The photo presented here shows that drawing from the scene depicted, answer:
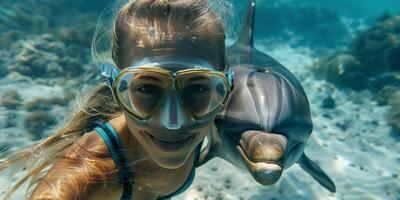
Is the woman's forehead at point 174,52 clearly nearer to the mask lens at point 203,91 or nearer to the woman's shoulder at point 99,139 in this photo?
the mask lens at point 203,91

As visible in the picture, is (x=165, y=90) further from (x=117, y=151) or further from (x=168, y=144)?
(x=117, y=151)

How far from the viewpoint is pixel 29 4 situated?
56.3 feet

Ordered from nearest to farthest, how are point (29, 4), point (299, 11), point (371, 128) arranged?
point (371, 128) → point (29, 4) → point (299, 11)

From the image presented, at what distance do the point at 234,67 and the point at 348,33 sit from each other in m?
25.2

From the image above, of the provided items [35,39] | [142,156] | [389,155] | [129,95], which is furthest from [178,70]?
[35,39]

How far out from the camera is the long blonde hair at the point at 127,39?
6.73 ft

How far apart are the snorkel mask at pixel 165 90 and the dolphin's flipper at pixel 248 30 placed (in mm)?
2473

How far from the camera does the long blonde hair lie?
205 centimetres

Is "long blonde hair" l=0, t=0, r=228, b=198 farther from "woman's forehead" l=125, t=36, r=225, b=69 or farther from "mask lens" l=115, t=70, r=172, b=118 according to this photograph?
"mask lens" l=115, t=70, r=172, b=118

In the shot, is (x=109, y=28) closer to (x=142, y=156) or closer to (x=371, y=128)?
(x=142, y=156)

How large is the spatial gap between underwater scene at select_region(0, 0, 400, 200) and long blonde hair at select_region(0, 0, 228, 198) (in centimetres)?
5

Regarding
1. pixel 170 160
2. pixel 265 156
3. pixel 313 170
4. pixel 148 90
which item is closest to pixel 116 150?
pixel 170 160

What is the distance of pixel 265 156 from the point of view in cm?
215

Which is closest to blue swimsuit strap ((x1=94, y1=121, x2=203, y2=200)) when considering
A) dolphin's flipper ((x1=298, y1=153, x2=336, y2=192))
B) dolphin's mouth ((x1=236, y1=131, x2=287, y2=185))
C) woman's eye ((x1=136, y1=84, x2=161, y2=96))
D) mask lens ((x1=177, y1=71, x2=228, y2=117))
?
woman's eye ((x1=136, y1=84, x2=161, y2=96))
